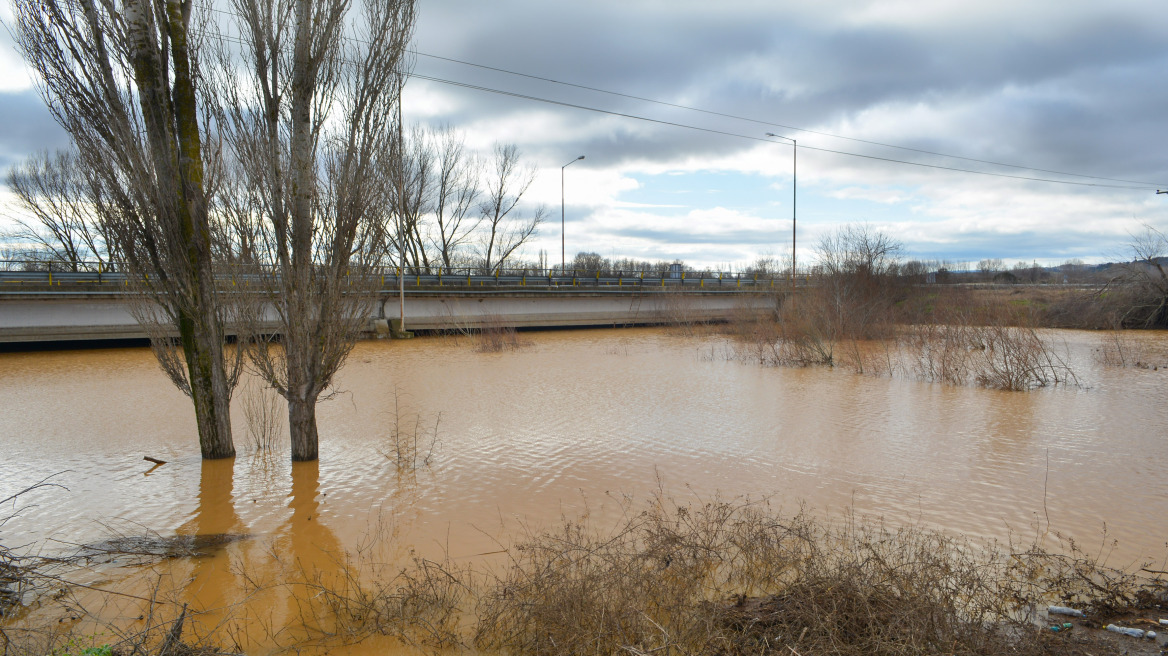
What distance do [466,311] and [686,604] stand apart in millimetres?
28139

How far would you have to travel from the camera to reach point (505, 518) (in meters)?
6.97

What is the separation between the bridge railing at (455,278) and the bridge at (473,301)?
0.06 meters

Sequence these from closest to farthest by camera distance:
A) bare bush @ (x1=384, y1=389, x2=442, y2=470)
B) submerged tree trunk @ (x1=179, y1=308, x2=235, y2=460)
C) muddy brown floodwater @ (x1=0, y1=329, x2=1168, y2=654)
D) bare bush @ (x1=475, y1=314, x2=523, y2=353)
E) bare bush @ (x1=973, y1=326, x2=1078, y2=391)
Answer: muddy brown floodwater @ (x1=0, y1=329, x2=1168, y2=654)
submerged tree trunk @ (x1=179, y1=308, x2=235, y2=460)
bare bush @ (x1=384, y1=389, x2=442, y2=470)
bare bush @ (x1=973, y1=326, x2=1078, y2=391)
bare bush @ (x1=475, y1=314, x2=523, y2=353)

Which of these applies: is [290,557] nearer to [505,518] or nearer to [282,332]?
[505,518]

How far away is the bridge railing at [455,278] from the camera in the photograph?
858cm

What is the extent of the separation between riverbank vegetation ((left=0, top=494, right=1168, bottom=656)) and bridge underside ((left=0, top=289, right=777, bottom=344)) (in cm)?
471

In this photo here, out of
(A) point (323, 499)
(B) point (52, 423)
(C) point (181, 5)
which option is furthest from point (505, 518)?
(B) point (52, 423)

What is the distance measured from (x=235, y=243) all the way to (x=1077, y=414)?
15070 millimetres

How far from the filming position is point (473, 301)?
3231cm

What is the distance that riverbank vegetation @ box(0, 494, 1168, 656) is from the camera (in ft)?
13.0

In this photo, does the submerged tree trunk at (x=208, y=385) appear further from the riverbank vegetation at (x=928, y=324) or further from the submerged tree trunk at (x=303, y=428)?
the riverbank vegetation at (x=928, y=324)

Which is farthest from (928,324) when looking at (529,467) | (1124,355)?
(529,467)

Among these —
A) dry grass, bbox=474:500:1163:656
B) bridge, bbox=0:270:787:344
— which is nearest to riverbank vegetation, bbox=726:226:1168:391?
bridge, bbox=0:270:787:344

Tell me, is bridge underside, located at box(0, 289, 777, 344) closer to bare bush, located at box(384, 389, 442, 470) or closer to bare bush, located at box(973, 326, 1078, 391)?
bare bush, located at box(384, 389, 442, 470)
